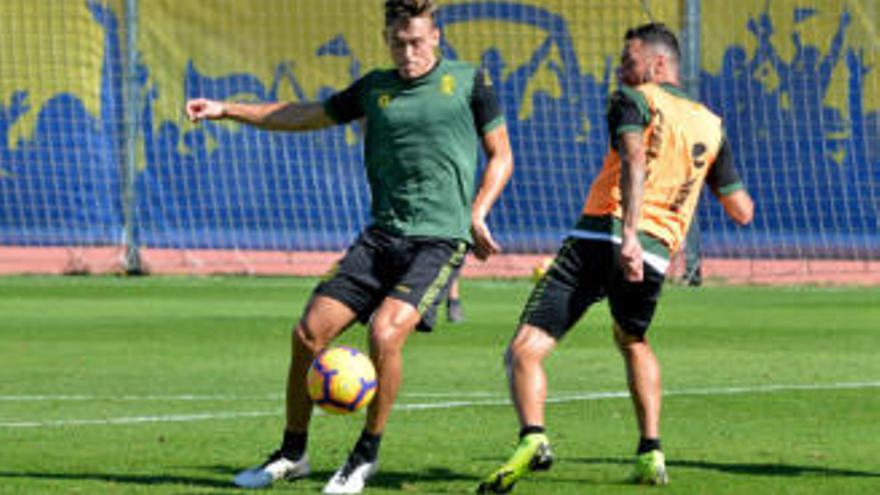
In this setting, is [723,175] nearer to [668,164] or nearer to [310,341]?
[668,164]

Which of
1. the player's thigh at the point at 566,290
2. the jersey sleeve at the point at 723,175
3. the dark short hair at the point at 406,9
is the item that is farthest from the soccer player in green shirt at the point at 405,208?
the jersey sleeve at the point at 723,175

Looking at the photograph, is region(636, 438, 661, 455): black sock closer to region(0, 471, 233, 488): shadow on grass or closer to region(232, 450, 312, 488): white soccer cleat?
region(232, 450, 312, 488): white soccer cleat

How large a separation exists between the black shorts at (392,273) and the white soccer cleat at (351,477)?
2.17ft

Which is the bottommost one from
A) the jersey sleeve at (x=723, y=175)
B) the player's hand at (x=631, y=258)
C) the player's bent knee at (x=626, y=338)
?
the player's bent knee at (x=626, y=338)

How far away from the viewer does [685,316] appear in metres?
18.6

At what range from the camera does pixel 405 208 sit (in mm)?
8438

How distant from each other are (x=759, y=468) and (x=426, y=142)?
82.1 inches

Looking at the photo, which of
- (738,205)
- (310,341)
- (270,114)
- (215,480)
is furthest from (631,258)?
(215,480)

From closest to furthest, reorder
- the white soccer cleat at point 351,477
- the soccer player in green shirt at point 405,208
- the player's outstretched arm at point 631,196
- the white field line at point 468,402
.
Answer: the white soccer cleat at point 351,477
the player's outstretched arm at point 631,196
the soccer player in green shirt at point 405,208
the white field line at point 468,402

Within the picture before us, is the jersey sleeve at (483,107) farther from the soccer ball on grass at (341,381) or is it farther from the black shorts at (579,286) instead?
the soccer ball on grass at (341,381)

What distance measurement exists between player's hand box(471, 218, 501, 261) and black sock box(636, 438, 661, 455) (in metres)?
1.01

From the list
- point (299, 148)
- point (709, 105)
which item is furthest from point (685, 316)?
point (299, 148)

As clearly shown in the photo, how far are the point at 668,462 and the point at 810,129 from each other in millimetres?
15906

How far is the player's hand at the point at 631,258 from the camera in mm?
8102
